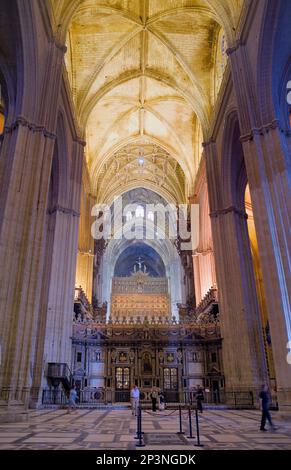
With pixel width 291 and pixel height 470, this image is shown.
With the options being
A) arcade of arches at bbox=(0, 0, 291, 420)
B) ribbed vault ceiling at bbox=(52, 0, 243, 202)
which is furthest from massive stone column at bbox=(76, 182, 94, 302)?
ribbed vault ceiling at bbox=(52, 0, 243, 202)

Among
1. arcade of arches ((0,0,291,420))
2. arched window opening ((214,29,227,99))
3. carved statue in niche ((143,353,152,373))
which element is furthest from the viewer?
carved statue in niche ((143,353,152,373))

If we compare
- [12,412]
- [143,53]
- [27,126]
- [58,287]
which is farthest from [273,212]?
[143,53]

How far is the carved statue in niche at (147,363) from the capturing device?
65.0 feet

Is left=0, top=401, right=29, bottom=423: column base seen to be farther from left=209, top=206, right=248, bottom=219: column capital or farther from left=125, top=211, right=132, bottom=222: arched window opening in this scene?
left=125, top=211, right=132, bottom=222: arched window opening

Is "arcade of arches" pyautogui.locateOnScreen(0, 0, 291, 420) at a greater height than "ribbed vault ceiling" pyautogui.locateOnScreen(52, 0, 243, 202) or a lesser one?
lesser

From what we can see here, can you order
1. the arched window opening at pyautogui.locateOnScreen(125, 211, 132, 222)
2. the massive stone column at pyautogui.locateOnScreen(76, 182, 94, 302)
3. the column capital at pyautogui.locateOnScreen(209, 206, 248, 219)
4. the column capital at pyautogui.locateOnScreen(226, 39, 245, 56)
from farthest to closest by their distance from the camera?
the arched window opening at pyautogui.locateOnScreen(125, 211, 132, 222), the massive stone column at pyautogui.locateOnScreen(76, 182, 94, 302), the column capital at pyautogui.locateOnScreen(209, 206, 248, 219), the column capital at pyautogui.locateOnScreen(226, 39, 245, 56)

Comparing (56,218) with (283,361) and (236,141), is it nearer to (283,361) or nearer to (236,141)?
(236,141)

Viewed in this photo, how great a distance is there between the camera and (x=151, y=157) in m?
34.4

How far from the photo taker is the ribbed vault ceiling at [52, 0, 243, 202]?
18766mm

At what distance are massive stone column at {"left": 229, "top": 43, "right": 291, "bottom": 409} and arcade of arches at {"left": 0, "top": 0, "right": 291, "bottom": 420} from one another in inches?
1.6

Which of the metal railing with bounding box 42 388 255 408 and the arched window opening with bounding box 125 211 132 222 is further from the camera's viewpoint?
the arched window opening with bounding box 125 211 132 222

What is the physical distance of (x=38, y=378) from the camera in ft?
43.8

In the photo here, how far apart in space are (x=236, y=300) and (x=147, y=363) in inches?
291

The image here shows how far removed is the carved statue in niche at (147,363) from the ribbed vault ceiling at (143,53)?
13.8 metres
